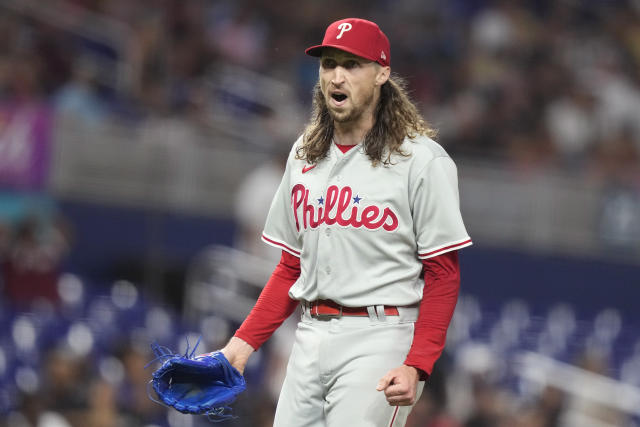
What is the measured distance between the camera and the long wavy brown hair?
3.42 meters

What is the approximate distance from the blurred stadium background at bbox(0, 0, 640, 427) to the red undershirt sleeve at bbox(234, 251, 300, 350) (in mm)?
3283

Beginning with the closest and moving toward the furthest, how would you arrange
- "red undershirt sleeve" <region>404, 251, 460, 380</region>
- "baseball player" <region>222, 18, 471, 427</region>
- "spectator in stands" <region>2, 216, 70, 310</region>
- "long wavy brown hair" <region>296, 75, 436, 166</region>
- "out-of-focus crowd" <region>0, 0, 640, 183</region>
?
"red undershirt sleeve" <region>404, 251, 460, 380</region>
"baseball player" <region>222, 18, 471, 427</region>
"long wavy brown hair" <region>296, 75, 436, 166</region>
"spectator in stands" <region>2, 216, 70, 310</region>
"out-of-focus crowd" <region>0, 0, 640, 183</region>

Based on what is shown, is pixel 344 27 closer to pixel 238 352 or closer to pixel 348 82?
pixel 348 82

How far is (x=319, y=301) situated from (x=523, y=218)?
29.5 ft

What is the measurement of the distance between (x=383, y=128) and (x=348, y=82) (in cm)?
18

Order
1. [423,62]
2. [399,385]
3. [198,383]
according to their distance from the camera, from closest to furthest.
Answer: [399,385]
[198,383]
[423,62]

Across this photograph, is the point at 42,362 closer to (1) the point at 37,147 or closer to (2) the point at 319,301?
(1) the point at 37,147

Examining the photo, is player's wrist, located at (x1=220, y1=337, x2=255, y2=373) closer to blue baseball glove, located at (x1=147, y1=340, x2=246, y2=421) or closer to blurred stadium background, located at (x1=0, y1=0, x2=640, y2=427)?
blue baseball glove, located at (x1=147, y1=340, x2=246, y2=421)

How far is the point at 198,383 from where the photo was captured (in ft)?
11.4

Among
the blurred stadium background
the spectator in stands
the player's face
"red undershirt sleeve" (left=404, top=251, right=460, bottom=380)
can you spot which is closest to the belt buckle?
"red undershirt sleeve" (left=404, top=251, right=460, bottom=380)

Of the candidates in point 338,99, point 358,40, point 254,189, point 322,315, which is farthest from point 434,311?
point 254,189

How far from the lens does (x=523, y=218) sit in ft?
40.0

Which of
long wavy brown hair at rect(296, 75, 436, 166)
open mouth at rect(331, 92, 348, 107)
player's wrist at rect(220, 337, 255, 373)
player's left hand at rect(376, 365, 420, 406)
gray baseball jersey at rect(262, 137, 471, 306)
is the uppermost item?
open mouth at rect(331, 92, 348, 107)

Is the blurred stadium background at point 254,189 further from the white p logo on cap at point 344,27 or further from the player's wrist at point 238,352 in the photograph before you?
the white p logo on cap at point 344,27
